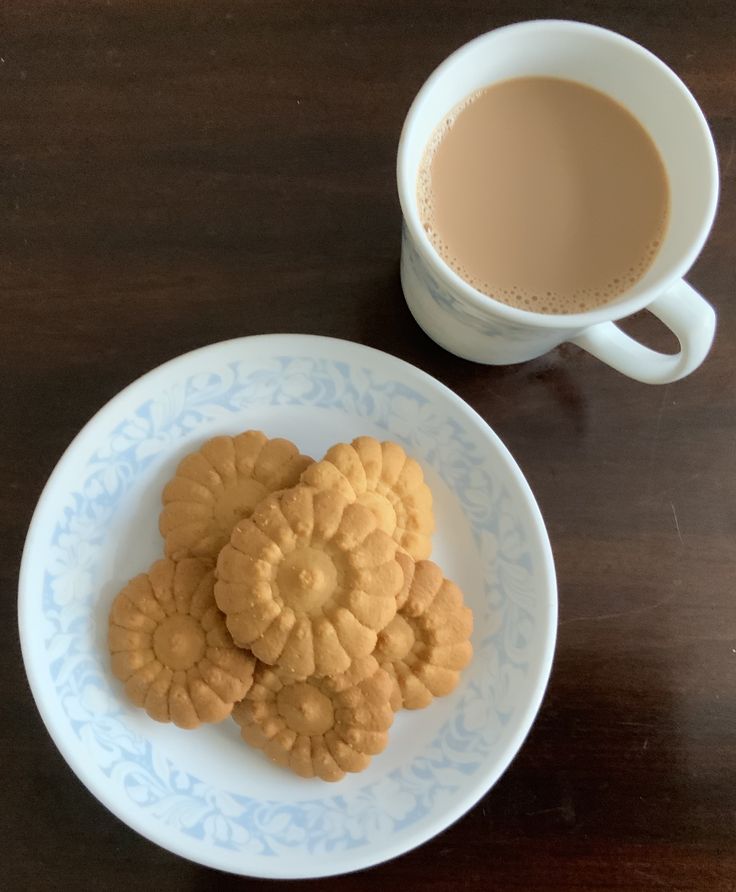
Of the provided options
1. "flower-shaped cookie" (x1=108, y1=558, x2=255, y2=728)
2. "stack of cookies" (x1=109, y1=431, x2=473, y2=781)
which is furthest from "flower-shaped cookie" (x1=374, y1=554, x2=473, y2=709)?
"flower-shaped cookie" (x1=108, y1=558, x2=255, y2=728)

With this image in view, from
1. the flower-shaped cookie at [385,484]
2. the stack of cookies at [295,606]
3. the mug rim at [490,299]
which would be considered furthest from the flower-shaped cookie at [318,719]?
the mug rim at [490,299]

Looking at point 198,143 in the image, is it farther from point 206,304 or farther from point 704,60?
point 704,60

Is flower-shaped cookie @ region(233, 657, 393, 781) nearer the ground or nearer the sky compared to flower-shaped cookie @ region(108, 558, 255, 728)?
nearer the ground

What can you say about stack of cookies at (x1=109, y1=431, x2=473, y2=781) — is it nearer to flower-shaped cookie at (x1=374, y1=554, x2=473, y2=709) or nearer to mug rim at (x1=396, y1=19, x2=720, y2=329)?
flower-shaped cookie at (x1=374, y1=554, x2=473, y2=709)

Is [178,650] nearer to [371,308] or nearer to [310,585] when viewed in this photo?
[310,585]

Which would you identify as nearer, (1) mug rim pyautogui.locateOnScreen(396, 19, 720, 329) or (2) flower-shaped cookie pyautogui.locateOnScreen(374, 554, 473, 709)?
(1) mug rim pyautogui.locateOnScreen(396, 19, 720, 329)

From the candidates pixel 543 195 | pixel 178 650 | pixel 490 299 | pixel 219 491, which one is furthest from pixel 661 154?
pixel 178 650
